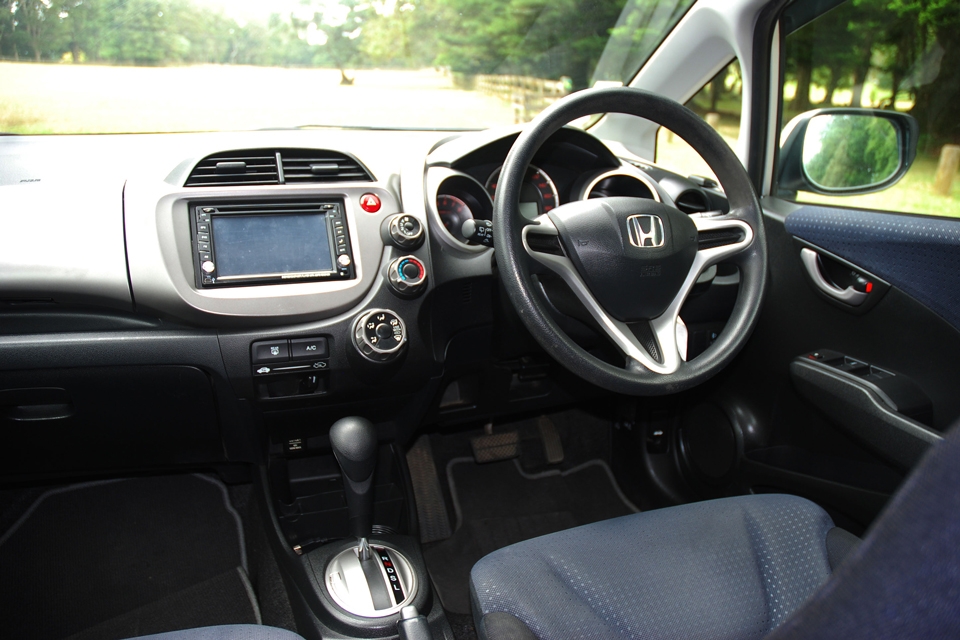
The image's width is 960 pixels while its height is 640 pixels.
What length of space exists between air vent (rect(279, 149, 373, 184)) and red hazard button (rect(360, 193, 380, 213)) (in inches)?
2.4

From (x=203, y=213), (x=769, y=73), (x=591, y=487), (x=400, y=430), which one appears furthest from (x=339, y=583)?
(x=769, y=73)

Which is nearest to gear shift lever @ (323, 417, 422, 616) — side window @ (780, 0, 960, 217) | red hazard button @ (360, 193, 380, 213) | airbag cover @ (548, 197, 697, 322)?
red hazard button @ (360, 193, 380, 213)

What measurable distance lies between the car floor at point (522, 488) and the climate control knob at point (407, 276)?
0.94 metres

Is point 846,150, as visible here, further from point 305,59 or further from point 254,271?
point 254,271

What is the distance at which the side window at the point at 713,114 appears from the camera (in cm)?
216

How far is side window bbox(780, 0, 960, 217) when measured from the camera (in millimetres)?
1723

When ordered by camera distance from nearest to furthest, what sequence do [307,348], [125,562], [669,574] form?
[669,574] < [307,348] < [125,562]

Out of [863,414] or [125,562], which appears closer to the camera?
[863,414]

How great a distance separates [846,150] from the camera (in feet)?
6.73

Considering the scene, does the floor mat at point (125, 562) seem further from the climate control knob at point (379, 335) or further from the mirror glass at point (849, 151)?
the mirror glass at point (849, 151)

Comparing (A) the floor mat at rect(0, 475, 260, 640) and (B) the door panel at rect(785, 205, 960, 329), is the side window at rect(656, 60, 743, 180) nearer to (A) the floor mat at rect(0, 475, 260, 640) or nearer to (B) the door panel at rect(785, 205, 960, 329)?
(B) the door panel at rect(785, 205, 960, 329)

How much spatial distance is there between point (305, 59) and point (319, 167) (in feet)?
1.48

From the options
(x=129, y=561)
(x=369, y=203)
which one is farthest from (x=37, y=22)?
(x=129, y=561)

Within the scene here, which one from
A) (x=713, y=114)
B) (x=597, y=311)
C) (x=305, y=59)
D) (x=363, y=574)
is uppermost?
(x=305, y=59)
